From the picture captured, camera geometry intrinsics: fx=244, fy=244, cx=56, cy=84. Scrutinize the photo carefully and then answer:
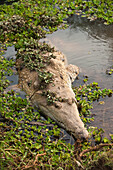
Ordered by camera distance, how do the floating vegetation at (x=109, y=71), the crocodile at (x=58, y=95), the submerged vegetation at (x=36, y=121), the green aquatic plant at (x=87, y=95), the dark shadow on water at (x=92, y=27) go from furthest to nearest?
the dark shadow on water at (x=92, y=27) → the floating vegetation at (x=109, y=71) → the green aquatic plant at (x=87, y=95) → the crocodile at (x=58, y=95) → the submerged vegetation at (x=36, y=121)

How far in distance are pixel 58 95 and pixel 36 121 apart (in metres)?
0.95

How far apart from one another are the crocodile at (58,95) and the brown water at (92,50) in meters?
0.62

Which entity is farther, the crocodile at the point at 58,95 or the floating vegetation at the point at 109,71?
the floating vegetation at the point at 109,71

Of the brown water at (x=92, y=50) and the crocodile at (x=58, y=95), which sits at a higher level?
the brown water at (x=92, y=50)

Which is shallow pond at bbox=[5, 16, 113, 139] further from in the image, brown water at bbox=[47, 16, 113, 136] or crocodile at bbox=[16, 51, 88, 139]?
crocodile at bbox=[16, 51, 88, 139]

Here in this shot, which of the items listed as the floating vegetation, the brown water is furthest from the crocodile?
the floating vegetation

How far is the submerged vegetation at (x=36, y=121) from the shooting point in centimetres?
531

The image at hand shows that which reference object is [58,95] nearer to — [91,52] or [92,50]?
[91,52]

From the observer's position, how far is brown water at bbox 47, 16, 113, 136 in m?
7.05

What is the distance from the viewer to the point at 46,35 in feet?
34.9

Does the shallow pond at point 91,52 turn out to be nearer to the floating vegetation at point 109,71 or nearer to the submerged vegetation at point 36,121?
the floating vegetation at point 109,71

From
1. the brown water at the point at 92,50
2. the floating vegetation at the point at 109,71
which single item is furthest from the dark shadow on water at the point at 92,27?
the floating vegetation at the point at 109,71

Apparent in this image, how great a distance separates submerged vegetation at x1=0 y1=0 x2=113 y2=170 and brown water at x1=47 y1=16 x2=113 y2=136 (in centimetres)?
30

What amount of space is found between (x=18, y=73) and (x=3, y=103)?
1.64 metres
